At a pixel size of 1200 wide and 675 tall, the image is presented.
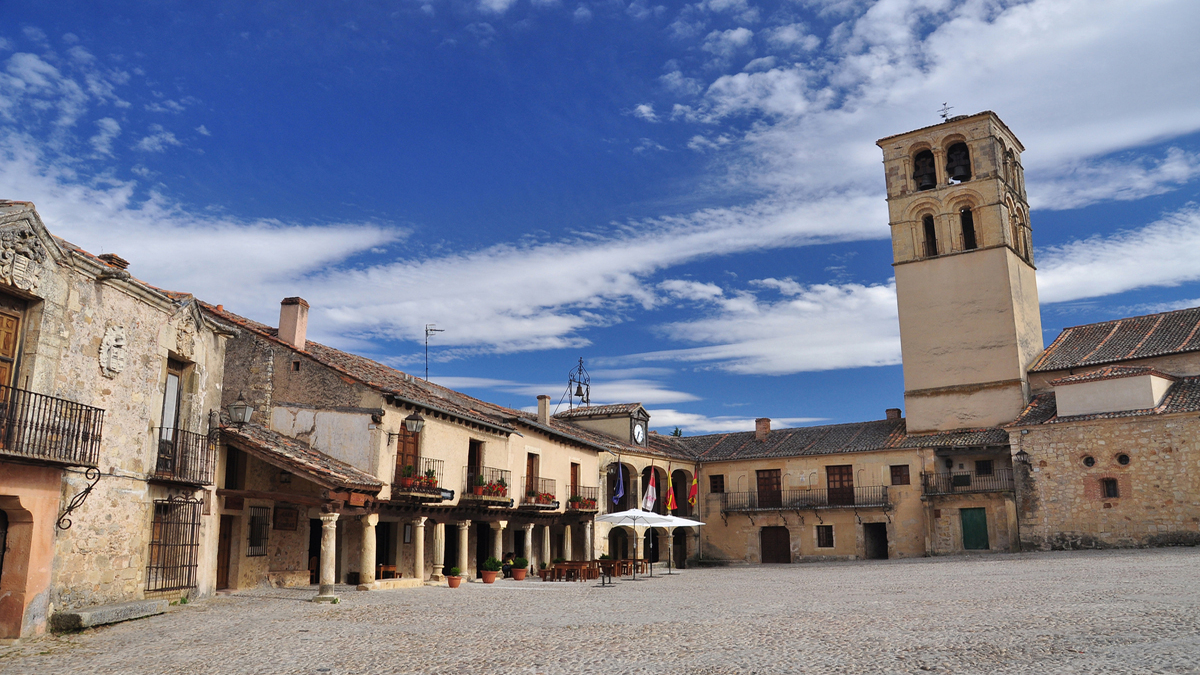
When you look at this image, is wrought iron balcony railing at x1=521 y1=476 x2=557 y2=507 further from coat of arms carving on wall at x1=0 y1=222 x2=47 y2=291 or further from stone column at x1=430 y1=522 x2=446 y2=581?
coat of arms carving on wall at x1=0 y1=222 x2=47 y2=291

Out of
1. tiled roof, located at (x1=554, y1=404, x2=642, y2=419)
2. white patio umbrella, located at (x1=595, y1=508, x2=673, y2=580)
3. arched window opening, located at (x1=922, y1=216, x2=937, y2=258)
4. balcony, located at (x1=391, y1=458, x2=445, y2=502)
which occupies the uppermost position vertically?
arched window opening, located at (x1=922, y1=216, x2=937, y2=258)

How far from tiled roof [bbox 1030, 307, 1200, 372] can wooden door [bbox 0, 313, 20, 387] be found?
34275 mm

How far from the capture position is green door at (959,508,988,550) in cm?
3195

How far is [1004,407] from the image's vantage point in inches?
1345

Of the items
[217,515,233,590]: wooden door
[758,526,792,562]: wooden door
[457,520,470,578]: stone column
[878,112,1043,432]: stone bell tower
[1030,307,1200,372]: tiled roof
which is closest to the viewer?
[217,515,233,590]: wooden door

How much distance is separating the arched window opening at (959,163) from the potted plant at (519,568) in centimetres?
2612

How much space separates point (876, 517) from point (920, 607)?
73.5ft

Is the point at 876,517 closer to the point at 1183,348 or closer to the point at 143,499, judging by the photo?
the point at 1183,348

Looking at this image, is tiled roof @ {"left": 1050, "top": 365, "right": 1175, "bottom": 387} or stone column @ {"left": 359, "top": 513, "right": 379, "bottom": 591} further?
tiled roof @ {"left": 1050, "top": 365, "right": 1175, "bottom": 387}

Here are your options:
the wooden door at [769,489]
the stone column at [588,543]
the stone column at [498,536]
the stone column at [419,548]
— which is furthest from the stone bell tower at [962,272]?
the stone column at [419,548]

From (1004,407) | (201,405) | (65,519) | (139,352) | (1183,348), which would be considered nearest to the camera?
(65,519)

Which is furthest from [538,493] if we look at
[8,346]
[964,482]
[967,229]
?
[967,229]

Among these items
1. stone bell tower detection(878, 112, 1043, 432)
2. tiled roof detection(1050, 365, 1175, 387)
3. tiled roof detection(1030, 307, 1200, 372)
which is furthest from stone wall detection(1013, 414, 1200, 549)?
tiled roof detection(1030, 307, 1200, 372)

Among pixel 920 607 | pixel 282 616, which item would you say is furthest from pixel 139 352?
pixel 920 607
